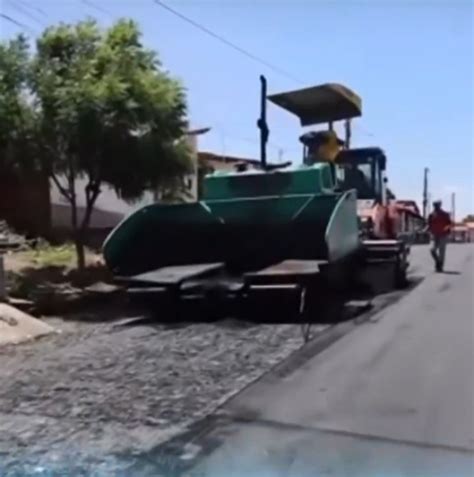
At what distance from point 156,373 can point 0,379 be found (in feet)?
4.39

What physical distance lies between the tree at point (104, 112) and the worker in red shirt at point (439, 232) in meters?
5.36

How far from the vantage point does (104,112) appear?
14.3 m

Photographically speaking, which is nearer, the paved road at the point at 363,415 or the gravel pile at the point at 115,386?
the paved road at the point at 363,415

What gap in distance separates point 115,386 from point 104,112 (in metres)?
8.03

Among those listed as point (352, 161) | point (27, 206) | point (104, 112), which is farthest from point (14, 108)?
point (27, 206)

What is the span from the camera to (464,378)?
703 centimetres

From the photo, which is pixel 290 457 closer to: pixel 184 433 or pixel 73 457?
pixel 184 433

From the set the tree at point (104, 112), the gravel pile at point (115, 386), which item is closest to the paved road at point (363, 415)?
the gravel pile at point (115, 386)

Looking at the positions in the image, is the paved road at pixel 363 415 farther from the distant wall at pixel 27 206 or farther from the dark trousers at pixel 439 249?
the distant wall at pixel 27 206

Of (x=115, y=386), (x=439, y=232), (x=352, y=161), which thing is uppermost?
(x=352, y=161)

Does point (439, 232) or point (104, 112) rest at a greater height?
point (104, 112)

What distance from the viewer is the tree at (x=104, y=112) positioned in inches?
563

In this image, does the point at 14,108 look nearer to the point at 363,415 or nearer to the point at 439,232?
the point at 439,232

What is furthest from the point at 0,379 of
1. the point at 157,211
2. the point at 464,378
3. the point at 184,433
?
the point at 157,211
